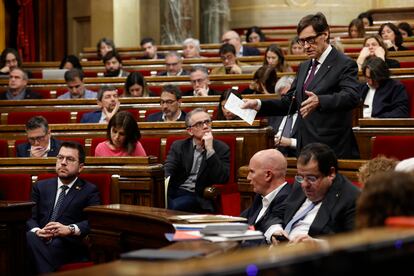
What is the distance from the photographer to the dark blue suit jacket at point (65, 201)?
5793mm

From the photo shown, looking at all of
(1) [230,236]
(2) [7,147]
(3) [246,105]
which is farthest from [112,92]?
(1) [230,236]

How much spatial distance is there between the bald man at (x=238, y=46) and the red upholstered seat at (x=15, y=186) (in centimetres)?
602

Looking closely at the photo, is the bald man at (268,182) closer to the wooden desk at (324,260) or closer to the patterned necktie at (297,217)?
the patterned necktie at (297,217)

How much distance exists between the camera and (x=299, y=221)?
15.1 ft

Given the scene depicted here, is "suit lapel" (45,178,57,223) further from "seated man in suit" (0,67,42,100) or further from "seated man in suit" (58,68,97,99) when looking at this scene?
"seated man in suit" (0,67,42,100)

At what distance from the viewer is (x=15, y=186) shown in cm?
630

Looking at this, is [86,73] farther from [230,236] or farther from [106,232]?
[230,236]

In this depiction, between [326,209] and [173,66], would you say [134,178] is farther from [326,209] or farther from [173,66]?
[173,66]

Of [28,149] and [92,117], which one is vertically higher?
[92,117]

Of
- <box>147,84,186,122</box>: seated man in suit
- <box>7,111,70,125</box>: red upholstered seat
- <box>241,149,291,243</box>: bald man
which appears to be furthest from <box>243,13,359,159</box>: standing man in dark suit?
<box>7,111,70,125</box>: red upholstered seat

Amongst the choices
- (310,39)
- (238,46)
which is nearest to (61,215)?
(310,39)

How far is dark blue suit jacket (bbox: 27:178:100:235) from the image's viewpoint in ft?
19.0

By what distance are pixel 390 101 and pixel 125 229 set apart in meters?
3.53

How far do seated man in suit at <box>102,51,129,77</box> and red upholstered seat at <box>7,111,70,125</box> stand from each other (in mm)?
2511
